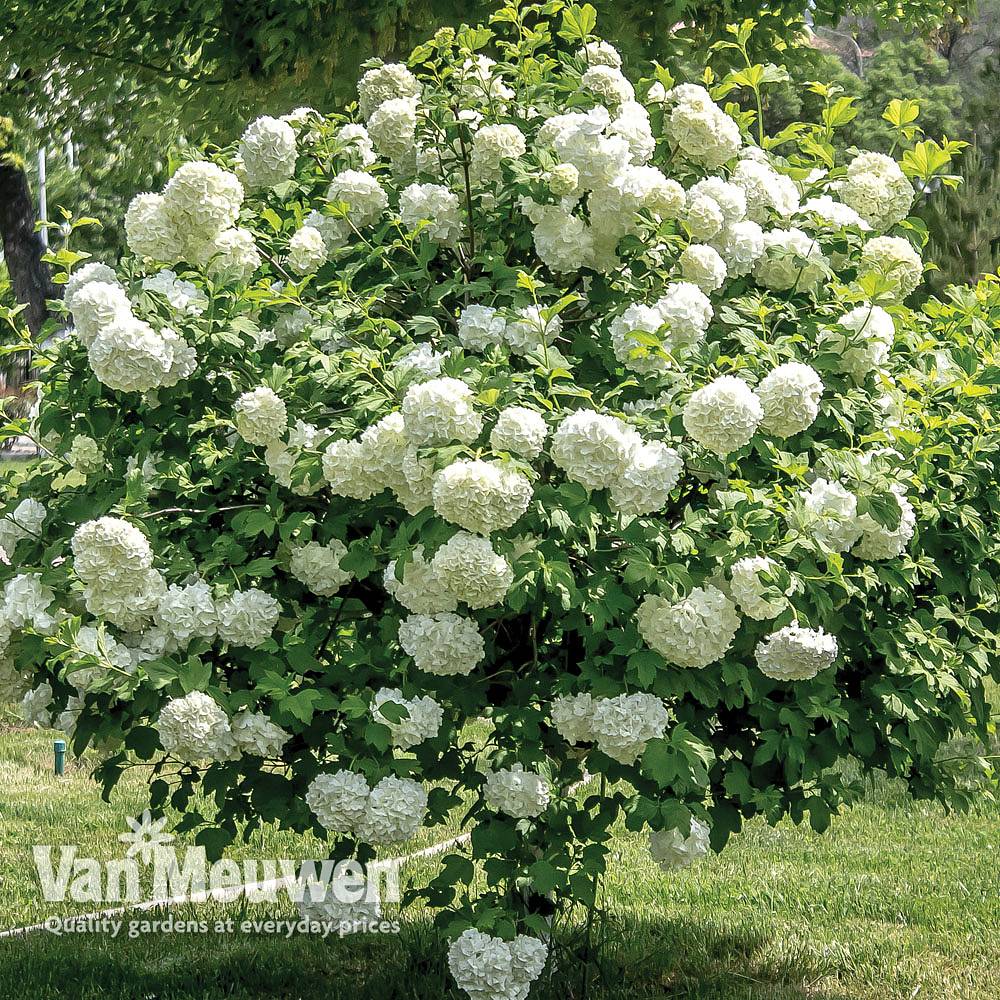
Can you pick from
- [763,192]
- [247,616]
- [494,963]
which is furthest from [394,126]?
[494,963]

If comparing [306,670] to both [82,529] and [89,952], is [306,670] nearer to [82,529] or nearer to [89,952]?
[82,529]

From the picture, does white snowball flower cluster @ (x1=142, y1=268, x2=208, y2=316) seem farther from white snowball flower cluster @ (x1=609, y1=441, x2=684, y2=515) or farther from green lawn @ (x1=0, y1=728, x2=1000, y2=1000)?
green lawn @ (x1=0, y1=728, x2=1000, y2=1000)

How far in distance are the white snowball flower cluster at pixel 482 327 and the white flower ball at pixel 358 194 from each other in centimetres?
45

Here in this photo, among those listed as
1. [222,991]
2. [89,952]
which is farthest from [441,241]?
[89,952]

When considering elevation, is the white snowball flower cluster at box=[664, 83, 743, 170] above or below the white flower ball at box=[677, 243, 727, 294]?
above

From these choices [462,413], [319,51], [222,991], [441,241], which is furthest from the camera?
[319,51]

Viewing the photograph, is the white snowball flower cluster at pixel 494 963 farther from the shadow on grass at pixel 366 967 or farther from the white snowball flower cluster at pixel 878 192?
the white snowball flower cluster at pixel 878 192

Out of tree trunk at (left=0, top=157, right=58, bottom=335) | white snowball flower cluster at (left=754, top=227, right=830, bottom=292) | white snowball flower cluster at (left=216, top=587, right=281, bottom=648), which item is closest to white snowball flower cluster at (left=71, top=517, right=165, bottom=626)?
white snowball flower cluster at (left=216, top=587, right=281, bottom=648)

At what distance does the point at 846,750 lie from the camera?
3502 mm

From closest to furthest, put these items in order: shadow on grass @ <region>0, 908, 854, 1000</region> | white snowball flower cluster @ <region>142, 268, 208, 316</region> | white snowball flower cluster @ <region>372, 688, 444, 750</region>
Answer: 1. white snowball flower cluster @ <region>372, 688, 444, 750</region>
2. white snowball flower cluster @ <region>142, 268, 208, 316</region>
3. shadow on grass @ <region>0, 908, 854, 1000</region>

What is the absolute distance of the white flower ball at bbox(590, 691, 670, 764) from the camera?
303 centimetres

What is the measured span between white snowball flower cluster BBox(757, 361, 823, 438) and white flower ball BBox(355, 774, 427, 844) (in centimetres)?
120

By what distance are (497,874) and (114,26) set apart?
729 cm

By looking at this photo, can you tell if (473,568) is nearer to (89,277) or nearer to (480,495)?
(480,495)
